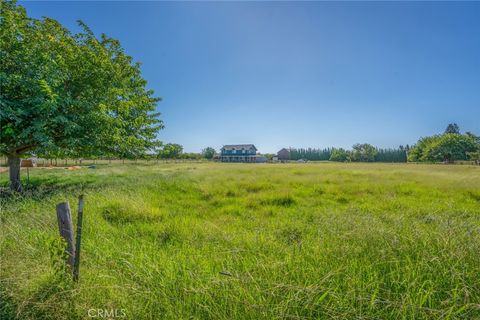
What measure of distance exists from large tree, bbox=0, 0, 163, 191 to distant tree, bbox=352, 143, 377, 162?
10125cm

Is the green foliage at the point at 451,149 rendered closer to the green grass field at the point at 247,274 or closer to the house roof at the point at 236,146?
the house roof at the point at 236,146

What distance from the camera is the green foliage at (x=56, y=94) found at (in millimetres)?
8156

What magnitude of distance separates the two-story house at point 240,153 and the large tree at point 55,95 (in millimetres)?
71818

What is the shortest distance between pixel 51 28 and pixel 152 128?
280 inches

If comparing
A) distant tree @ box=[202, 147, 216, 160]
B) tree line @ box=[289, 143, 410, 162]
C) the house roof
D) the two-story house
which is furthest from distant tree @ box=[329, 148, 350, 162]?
distant tree @ box=[202, 147, 216, 160]

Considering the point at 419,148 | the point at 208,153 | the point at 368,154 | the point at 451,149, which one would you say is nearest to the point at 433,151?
the point at 451,149

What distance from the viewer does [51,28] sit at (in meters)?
11.2

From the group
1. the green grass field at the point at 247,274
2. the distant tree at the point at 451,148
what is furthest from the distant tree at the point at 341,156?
the green grass field at the point at 247,274

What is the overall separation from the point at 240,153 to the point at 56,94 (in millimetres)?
78112

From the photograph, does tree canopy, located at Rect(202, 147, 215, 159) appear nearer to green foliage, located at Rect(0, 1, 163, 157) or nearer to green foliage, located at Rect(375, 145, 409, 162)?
green foliage, located at Rect(375, 145, 409, 162)

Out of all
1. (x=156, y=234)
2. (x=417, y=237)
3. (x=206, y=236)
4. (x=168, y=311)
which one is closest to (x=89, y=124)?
(x=156, y=234)

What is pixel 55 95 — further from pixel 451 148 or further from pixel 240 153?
pixel 451 148

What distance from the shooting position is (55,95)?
7.83 meters

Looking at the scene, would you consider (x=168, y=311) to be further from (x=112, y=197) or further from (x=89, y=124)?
(x=89, y=124)
